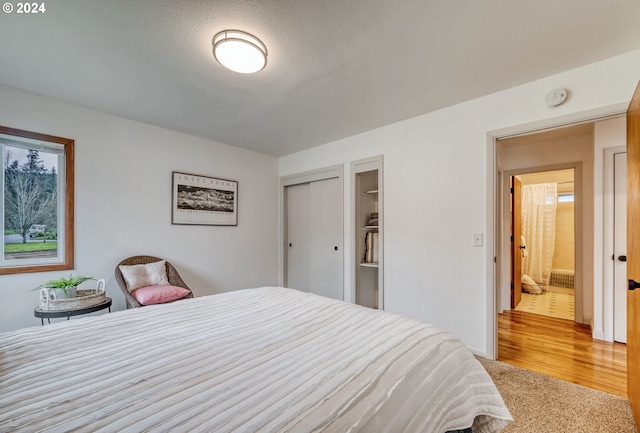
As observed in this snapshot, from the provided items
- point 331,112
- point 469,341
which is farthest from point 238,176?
point 469,341

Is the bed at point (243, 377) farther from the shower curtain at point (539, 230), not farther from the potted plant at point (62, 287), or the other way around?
the shower curtain at point (539, 230)

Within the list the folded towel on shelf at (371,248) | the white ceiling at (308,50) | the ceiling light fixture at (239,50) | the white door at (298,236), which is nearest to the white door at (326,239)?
the white door at (298,236)

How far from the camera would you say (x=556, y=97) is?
6.79 ft

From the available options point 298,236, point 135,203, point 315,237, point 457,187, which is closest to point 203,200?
point 135,203

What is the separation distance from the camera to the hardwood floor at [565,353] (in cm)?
211

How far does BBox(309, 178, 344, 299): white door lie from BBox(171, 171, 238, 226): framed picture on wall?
3.95ft

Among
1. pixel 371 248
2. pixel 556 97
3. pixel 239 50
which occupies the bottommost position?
pixel 371 248

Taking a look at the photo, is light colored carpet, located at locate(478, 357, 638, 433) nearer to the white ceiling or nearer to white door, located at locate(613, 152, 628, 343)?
white door, located at locate(613, 152, 628, 343)

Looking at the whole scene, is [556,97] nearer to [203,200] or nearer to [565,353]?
[565,353]

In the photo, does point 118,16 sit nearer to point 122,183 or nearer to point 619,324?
point 122,183

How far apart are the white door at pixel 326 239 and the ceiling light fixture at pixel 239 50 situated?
2156mm

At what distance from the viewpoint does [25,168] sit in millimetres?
2486

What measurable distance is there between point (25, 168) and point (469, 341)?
14.7 ft

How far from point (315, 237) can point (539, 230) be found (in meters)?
4.85
